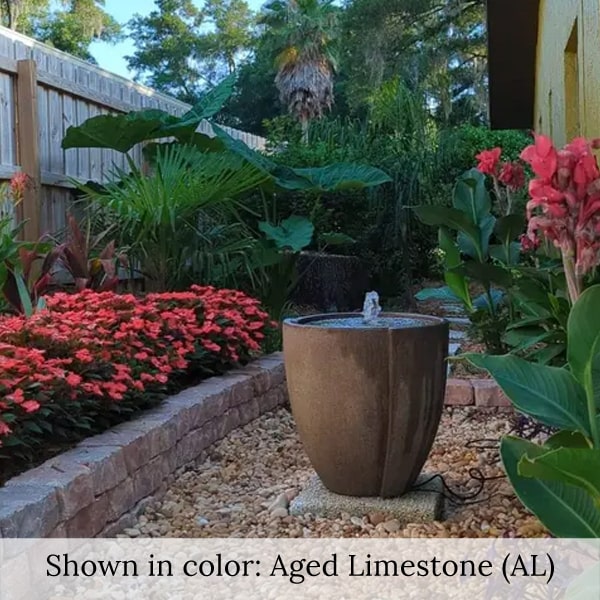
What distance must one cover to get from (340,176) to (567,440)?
5315mm

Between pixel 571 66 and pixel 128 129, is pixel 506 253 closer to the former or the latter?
pixel 571 66

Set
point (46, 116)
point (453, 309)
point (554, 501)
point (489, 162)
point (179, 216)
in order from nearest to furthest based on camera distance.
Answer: point (554, 501) < point (489, 162) < point (179, 216) < point (46, 116) < point (453, 309)

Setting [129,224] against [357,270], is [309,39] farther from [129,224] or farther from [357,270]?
[129,224]

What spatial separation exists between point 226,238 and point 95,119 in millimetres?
1227

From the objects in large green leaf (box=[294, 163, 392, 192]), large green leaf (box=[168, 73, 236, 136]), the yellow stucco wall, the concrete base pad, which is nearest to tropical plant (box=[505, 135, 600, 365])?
the concrete base pad

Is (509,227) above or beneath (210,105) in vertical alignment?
beneath

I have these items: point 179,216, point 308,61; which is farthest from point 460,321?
point 308,61

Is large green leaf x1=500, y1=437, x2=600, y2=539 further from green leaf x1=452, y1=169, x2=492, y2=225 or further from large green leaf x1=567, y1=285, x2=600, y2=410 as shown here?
green leaf x1=452, y1=169, x2=492, y2=225

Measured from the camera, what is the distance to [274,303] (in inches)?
228

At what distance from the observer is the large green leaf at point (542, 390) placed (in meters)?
1.55

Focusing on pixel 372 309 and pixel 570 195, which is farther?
pixel 372 309

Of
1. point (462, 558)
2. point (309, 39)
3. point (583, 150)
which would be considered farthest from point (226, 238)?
point (309, 39)

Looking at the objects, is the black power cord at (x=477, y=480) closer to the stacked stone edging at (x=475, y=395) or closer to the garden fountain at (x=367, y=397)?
the garden fountain at (x=367, y=397)

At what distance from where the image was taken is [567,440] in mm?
1634
